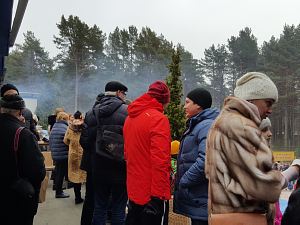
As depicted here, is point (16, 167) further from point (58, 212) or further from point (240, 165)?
point (58, 212)

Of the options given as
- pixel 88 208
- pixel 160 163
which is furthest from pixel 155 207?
pixel 88 208

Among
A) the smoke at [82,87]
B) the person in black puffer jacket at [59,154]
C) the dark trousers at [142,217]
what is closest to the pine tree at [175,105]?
the person in black puffer jacket at [59,154]

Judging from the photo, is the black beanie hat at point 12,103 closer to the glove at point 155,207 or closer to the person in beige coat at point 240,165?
the glove at point 155,207

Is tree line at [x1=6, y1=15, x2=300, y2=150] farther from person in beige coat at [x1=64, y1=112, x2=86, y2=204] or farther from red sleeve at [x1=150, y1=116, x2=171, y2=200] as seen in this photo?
red sleeve at [x1=150, y1=116, x2=171, y2=200]

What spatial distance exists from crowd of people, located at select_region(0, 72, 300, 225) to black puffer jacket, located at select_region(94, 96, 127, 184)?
1 cm

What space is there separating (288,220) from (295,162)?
425 millimetres

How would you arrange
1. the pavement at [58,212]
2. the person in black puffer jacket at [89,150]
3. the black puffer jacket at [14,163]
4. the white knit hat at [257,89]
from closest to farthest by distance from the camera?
the white knit hat at [257,89]
the black puffer jacket at [14,163]
the person in black puffer jacket at [89,150]
the pavement at [58,212]

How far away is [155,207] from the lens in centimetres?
355

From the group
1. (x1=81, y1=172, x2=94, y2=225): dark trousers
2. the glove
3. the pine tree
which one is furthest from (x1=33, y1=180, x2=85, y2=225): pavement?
the glove

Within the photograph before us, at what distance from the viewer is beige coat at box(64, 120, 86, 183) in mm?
7305

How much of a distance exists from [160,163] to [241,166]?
1391mm

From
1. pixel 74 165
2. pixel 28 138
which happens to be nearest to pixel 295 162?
pixel 28 138

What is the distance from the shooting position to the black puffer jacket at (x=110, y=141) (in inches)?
177

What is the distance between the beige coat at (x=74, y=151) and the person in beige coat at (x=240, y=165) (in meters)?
5.17
